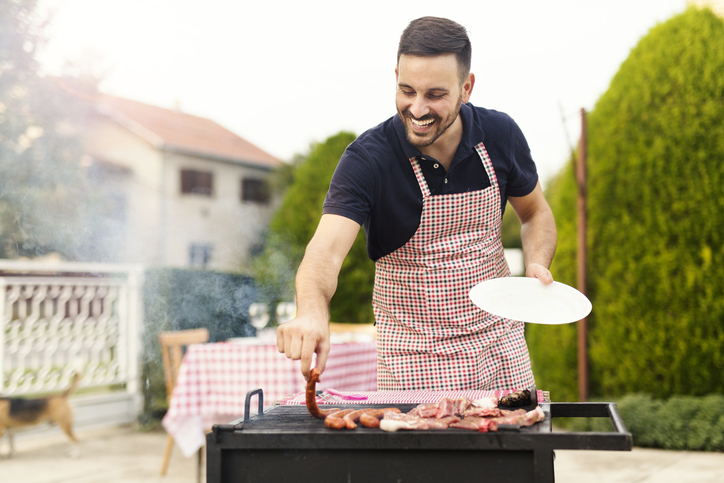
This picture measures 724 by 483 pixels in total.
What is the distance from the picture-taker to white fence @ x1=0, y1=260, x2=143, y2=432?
5.22 metres

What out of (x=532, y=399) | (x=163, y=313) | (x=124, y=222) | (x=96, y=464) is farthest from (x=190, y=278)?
(x=532, y=399)

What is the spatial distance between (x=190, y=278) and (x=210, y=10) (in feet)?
13.1

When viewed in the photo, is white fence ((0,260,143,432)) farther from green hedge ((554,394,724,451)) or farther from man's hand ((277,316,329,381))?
man's hand ((277,316,329,381))

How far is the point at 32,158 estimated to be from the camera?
20.9 ft

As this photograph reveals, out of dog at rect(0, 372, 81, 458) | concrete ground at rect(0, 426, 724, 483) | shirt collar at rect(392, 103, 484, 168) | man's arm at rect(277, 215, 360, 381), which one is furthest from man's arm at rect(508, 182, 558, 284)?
dog at rect(0, 372, 81, 458)

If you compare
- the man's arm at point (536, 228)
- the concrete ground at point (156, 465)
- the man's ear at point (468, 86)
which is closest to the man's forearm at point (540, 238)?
the man's arm at point (536, 228)

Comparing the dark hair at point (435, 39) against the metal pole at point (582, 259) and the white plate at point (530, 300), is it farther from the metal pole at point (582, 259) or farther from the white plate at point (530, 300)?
the metal pole at point (582, 259)

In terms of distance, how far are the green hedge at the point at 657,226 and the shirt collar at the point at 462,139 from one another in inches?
124

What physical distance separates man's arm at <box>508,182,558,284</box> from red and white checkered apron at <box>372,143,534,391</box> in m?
0.16

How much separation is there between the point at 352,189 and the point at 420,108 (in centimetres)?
26

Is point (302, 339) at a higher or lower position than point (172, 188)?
lower

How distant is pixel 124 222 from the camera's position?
270 inches

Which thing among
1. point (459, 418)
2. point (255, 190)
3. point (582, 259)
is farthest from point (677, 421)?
point (255, 190)

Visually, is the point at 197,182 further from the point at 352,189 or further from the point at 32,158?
the point at 352,189
